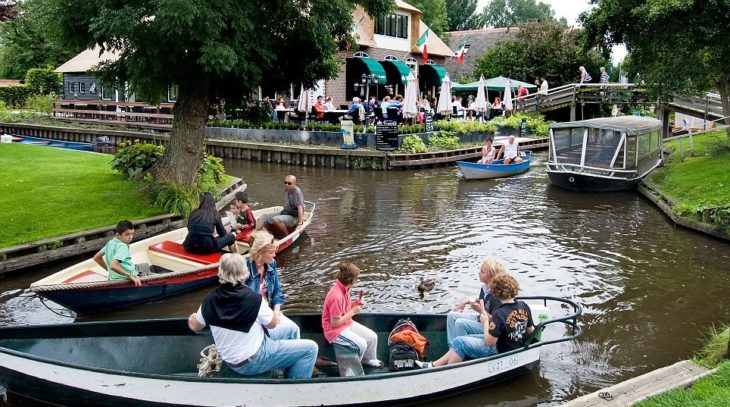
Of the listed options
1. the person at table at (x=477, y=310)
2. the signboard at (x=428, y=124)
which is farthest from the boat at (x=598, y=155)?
the person at table at (x=477, y=310)

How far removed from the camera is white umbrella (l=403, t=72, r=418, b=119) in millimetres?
30312

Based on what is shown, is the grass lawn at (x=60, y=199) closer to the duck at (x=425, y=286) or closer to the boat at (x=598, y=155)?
the duck at (x=425, y=286)

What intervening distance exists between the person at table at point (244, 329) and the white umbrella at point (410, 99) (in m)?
23.7

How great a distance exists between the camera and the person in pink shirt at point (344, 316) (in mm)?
7754

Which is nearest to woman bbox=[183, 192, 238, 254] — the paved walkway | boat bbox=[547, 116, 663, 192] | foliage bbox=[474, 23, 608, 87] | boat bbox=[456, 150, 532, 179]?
the paved walkway

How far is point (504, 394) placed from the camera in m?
8.55

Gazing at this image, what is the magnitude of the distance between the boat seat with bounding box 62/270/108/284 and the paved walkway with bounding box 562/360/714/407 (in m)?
7.93

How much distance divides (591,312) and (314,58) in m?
10.1

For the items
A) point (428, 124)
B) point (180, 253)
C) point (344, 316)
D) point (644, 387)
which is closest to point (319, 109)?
point (428, 124)

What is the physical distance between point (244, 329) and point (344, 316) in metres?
1.48

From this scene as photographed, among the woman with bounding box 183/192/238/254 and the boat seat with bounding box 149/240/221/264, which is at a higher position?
the woman with bounding box 183/192/238/254

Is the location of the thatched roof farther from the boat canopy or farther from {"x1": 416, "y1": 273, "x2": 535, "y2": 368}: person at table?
{"x1": 416, "y1": 273, "x2": 535, "y2": 368}: person at table

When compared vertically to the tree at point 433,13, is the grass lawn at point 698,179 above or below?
below

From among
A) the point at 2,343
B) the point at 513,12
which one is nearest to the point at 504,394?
the point at 2,343
